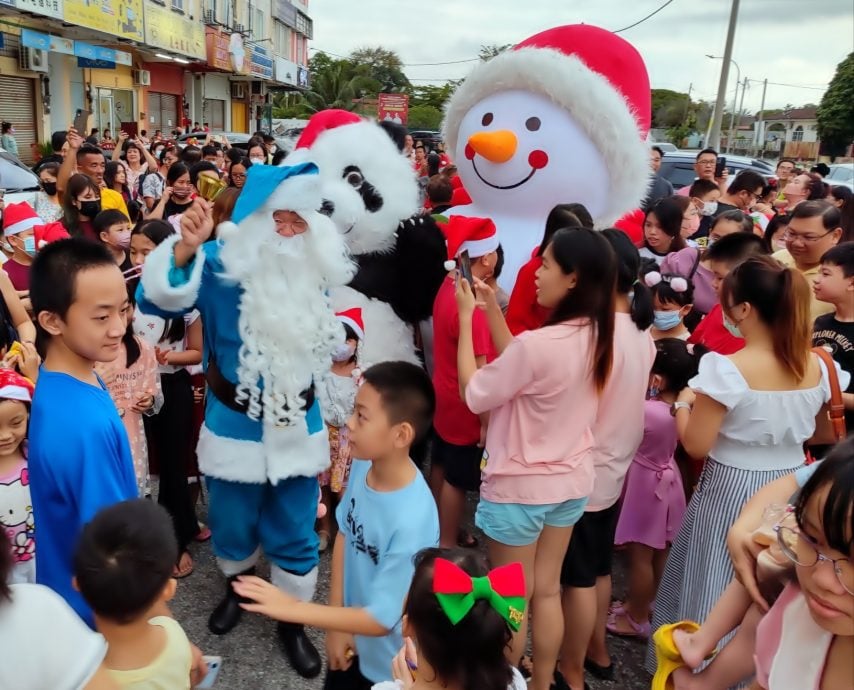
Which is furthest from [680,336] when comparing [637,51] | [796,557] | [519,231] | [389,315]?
[796,557]

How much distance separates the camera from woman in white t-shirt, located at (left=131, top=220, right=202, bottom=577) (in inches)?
119

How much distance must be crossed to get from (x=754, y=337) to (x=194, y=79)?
1131 inches

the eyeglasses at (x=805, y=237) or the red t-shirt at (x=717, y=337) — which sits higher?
the eyeglasses at (x=805, y=237)

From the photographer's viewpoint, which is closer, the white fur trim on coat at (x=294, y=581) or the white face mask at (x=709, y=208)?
the white fur trim on coat at (x=294, y=581)

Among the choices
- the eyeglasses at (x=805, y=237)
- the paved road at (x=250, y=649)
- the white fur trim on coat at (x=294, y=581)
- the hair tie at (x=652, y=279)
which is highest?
the eyeglasses at (x=805, y=237)

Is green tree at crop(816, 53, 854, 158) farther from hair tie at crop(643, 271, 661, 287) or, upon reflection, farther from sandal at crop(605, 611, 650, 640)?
sandal at crop(605, 611, 650, 640)

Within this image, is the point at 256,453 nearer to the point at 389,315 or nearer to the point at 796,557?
the point at 389,315

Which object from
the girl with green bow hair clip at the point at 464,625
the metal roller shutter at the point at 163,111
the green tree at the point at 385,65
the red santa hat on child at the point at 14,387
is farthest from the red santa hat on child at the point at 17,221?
the green tree at the point at 385,65

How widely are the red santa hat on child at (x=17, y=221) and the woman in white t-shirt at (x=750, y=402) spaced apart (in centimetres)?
364

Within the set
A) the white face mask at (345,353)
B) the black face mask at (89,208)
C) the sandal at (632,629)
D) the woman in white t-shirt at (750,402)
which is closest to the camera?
the woman in white t-shirt at (750,402)

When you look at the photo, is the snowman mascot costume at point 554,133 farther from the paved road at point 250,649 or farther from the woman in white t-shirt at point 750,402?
the paved road at point 250,649

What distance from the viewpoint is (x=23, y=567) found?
7.27 feet

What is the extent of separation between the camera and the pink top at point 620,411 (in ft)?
7.54

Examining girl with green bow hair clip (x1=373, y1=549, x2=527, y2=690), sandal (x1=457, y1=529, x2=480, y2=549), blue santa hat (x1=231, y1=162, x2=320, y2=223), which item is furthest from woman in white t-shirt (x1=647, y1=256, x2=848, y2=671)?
blue santa hat (x1=231, y1=162, x2=320, y2=223)
